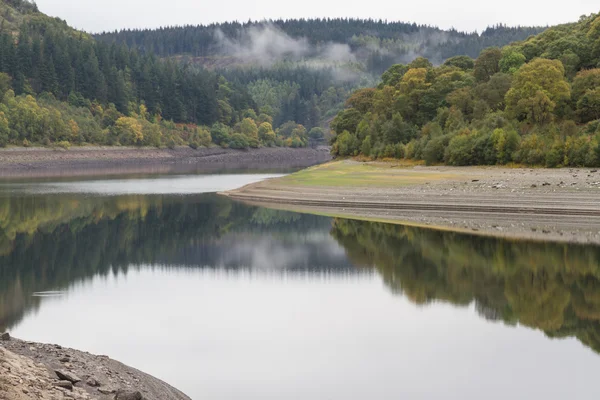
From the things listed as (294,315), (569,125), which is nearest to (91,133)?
(569,125)

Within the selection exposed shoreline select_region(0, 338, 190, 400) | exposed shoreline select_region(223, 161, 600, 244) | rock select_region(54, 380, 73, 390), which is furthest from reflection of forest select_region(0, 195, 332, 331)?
rock select_region(54, 380, 73, 390)

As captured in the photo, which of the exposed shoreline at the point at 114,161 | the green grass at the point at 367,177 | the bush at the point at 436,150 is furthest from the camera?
the exposed shoreline at the point at 114,161

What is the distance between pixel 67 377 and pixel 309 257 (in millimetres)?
24056

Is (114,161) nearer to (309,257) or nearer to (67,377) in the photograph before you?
(309,257)

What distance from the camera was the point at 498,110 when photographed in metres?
80.9

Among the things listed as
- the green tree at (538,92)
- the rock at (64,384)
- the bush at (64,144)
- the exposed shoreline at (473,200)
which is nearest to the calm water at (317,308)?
the rock at (64,384)

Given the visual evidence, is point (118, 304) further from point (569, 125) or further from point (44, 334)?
point (569, 125)

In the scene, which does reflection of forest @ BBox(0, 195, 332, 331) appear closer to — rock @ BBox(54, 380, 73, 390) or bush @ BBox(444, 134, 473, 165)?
rock @ BBox(54, 380, 73, 390)

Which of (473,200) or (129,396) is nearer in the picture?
(129,396)

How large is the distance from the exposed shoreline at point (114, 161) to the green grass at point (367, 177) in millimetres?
46872

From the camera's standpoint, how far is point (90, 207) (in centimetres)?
6228

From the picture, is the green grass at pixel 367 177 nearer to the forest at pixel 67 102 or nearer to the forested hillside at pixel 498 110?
the forested hillside at pixel 498 110

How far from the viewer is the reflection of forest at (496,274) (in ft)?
82.9

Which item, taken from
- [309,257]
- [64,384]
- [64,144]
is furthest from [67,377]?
[64,144]
